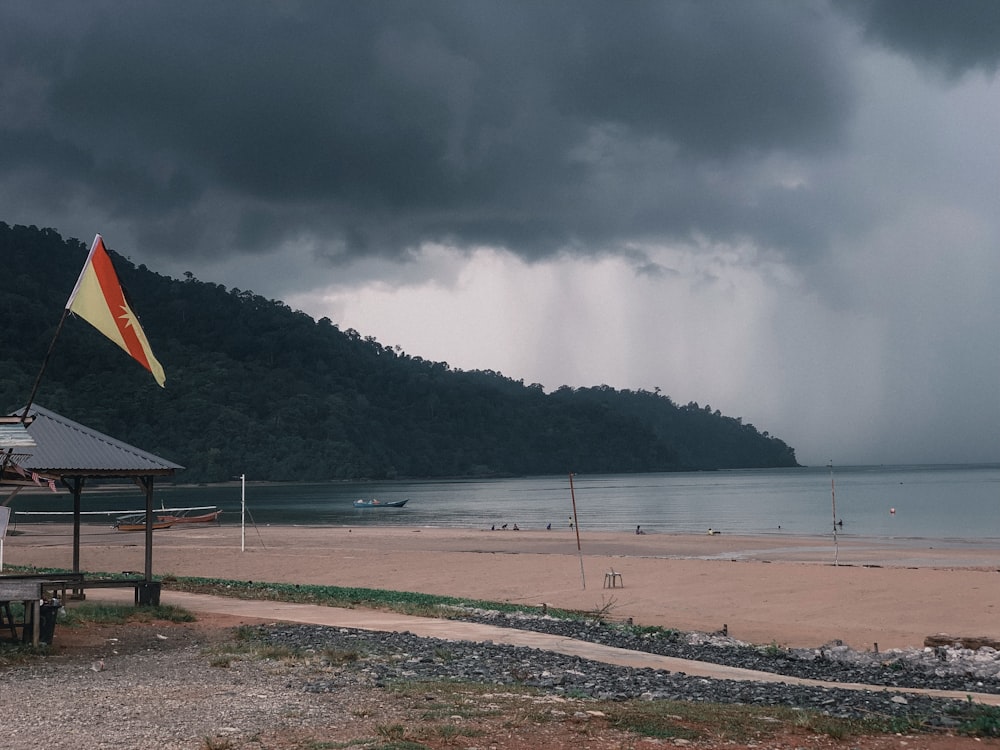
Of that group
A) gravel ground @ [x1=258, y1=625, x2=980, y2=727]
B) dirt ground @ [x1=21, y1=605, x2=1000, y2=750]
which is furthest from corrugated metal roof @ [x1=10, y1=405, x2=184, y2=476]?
dirt ground @ [x1=21, y1=605, x2=1000, y2=750]

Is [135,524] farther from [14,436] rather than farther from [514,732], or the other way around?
[514,732]

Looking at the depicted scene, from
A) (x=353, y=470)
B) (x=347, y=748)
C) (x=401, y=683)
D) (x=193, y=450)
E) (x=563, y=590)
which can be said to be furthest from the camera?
(x=353, y=470)

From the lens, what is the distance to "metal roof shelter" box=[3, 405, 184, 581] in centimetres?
1638

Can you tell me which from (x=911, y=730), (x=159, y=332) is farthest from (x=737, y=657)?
(x=159, y=332)

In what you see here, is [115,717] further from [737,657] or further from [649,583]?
[649,583]

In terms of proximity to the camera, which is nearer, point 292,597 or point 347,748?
point 347,748

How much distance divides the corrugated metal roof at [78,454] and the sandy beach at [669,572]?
997 centimetres

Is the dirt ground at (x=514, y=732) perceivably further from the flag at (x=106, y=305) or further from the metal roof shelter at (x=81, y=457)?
the metal roof shelter at (x=81, y=457)

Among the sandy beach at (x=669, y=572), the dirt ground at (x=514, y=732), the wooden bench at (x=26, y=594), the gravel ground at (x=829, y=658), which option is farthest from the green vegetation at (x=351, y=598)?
the dirt ground at (x=514, y=732)

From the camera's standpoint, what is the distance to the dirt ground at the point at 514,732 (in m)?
8.00

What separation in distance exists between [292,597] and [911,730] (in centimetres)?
1443

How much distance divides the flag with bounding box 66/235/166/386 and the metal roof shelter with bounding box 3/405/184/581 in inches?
125

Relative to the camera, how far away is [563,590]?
25.4 meters

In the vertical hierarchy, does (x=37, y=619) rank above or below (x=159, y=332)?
below
